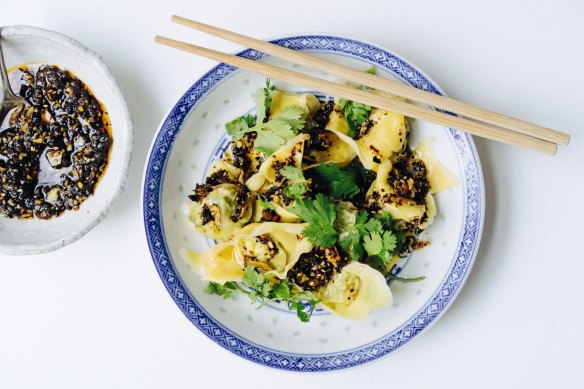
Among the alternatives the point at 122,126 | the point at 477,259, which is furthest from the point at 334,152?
the point at 122,126

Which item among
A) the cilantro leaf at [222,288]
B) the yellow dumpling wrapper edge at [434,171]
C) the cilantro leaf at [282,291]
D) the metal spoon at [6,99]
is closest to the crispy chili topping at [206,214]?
the cilantro leaf at [222,288]

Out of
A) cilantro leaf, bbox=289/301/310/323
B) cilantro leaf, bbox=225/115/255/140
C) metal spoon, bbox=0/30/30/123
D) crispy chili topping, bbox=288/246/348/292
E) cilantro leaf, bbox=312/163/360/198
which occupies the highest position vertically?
metal spoon, bbox=0/30/30/123

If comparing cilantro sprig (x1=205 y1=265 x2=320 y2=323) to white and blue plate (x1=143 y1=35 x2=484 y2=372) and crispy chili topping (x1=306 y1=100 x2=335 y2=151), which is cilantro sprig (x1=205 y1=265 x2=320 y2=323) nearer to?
white and blue plate (x1=143 y1=35 x2=484 y2=372)

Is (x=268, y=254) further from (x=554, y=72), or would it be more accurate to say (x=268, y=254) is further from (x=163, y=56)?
(x=554, y=72)

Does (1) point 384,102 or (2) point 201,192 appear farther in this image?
(2) point 201,192

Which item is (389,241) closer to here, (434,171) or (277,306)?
(434,171)

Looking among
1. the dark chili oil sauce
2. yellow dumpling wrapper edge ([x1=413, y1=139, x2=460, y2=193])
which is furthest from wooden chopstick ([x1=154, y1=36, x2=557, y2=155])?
the dark chili oil sauce

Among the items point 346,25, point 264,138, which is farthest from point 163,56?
point 346,25
